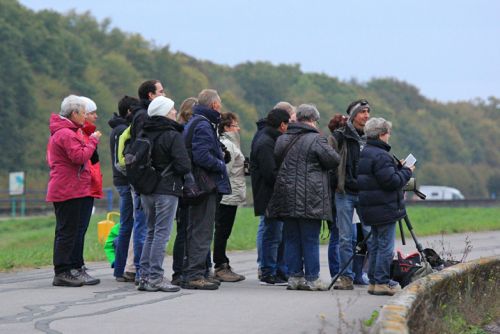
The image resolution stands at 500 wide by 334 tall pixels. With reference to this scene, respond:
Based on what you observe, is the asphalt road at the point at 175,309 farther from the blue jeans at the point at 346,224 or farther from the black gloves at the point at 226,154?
the black gloves at the point at 226,154

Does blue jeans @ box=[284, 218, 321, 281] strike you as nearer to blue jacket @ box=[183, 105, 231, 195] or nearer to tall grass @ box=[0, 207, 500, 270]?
blue jacket @ box=[183, 105, 231, 195]

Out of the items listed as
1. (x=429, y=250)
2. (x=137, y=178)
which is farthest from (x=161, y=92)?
(x=429, y=250)

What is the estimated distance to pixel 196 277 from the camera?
12.2 meters

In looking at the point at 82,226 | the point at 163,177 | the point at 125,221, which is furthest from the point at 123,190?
the point at 163,177

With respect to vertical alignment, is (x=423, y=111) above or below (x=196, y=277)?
above

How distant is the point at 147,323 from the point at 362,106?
180 inches

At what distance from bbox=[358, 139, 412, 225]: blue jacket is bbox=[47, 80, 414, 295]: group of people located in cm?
1

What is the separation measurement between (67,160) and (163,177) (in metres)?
1.18

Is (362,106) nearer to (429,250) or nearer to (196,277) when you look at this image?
(429,250)

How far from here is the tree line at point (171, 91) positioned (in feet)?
266

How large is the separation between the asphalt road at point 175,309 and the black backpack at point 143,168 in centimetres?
106

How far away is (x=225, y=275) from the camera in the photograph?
13648 millimetres

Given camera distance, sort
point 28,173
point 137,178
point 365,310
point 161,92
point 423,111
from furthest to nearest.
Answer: point 423,111 → point 28,173 → point 161,92 → point 137,178 → point 365,310

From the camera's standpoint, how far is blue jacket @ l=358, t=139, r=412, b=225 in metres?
11.9
